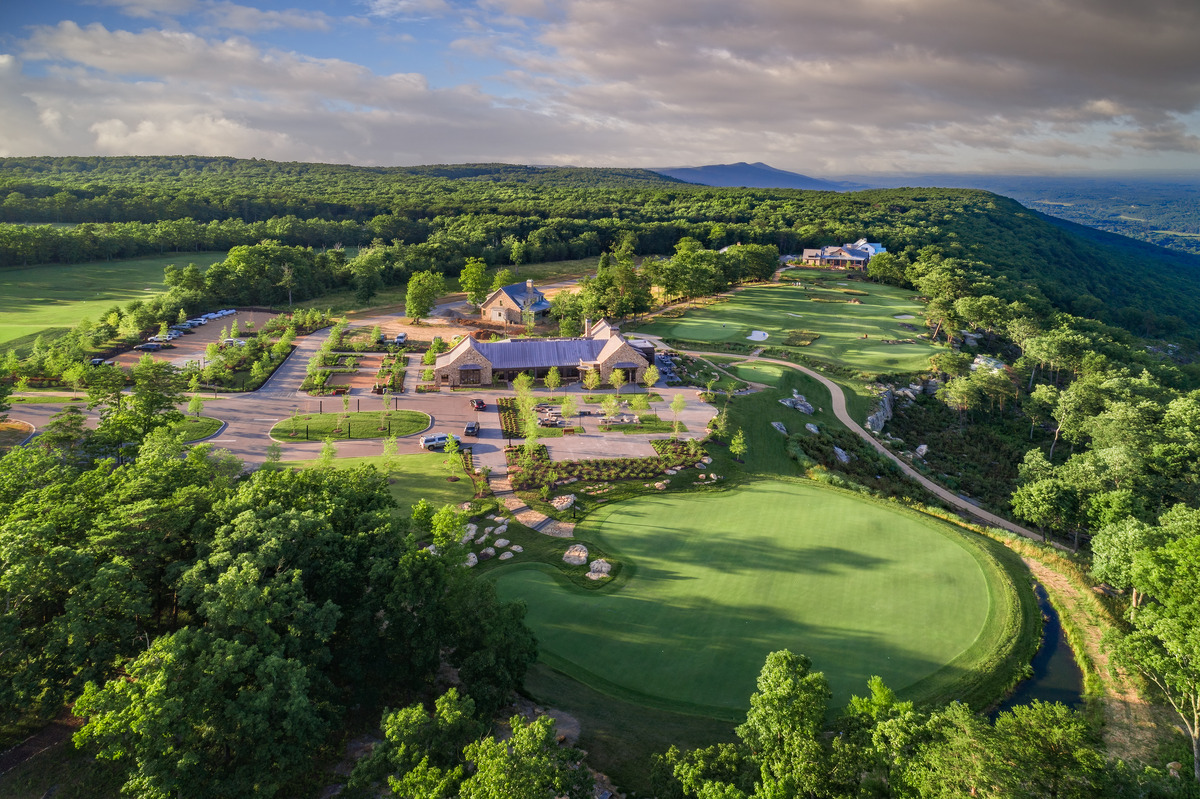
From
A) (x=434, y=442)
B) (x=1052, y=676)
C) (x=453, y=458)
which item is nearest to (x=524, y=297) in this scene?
(x=434, y=442)

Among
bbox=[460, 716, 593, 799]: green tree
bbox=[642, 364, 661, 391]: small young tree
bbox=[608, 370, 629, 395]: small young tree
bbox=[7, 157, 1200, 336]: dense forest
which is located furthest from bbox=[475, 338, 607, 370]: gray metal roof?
bbox=[7, 157, 1200, 336]: dense forest

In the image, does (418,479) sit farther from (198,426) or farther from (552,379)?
(198,426)

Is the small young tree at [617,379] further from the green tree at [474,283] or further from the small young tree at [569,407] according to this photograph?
the green tree at [474,283]

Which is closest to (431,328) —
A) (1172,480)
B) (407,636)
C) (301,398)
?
(301,398)

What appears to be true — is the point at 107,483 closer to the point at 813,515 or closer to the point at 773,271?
the point at 813,515

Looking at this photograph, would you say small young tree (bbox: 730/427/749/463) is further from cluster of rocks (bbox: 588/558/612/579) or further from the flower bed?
cluster of rocks (bbox: 588/558/612/579)
